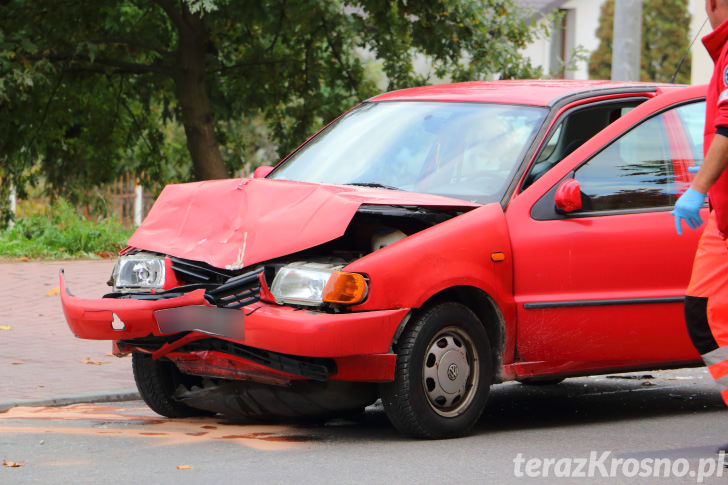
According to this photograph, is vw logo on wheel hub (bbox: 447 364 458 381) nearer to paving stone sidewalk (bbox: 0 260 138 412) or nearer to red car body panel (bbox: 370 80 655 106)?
red car body panel (bbox: 370 80 655 106)

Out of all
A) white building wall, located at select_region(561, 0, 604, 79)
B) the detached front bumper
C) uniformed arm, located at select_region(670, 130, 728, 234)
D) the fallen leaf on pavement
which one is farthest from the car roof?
white building wall, located at select_region(561, 0, 604, 79)

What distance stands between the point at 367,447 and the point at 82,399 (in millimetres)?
2285

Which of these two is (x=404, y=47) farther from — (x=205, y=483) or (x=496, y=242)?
(x=205, y=483)

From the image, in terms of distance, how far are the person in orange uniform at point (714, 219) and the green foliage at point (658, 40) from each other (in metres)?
43.3

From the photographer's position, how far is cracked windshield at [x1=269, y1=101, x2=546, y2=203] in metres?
6.60

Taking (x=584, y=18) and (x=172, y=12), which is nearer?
(x=172, y=12)

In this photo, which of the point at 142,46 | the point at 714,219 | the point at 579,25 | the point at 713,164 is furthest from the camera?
the point at 579,25

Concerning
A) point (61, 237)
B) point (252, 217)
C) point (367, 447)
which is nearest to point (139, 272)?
point (252, 217)

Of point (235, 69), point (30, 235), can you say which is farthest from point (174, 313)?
point (235, 69)

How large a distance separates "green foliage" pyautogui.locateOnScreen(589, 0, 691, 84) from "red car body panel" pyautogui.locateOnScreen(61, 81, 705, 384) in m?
41.8

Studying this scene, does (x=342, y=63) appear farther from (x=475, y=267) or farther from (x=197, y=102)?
(x=475, y=267)

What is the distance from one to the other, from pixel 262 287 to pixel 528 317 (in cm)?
139

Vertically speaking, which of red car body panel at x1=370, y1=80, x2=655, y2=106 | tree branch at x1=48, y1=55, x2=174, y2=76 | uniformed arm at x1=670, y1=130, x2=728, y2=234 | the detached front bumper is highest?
tree branch at x1=48, y1=55, x2=174, y2=76

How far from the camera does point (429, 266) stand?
591 centimetres
